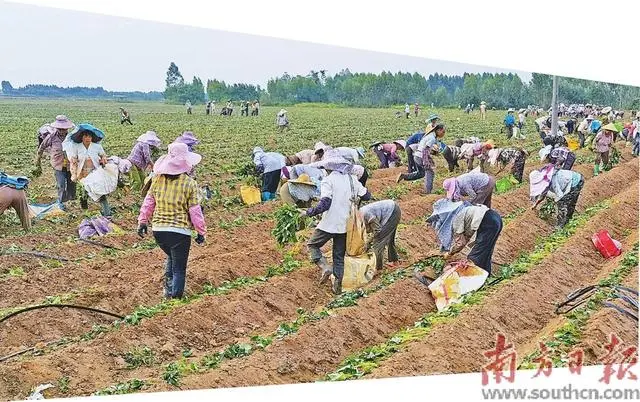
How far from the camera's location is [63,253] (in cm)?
866

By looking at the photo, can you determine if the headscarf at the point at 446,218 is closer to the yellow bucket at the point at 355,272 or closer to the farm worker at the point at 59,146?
the yellow bucket at the point at 355,272

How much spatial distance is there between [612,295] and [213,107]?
9263 millimetres

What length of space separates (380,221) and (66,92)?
4.15 meters

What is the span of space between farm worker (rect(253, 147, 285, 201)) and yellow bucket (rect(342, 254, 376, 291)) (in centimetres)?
372

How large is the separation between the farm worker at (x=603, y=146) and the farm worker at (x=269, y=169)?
224 inches

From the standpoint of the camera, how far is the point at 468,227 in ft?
25.3

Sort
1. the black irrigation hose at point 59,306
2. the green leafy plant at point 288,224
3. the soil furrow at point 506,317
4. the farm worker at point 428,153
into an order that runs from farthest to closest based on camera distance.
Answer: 1. the farm worker at point 428,153
2. the green leafy plant at point 288,224
3. the black irrigation hose at point 59,306
4. the soil furrow at point 506,317

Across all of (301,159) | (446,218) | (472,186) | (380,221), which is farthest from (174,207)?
(301,159)

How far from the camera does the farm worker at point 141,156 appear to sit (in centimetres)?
1041

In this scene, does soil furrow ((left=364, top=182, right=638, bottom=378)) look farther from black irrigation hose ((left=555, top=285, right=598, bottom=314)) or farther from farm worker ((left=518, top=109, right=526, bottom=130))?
farm worker ((left=518, top=109, right=526, bottom=130))

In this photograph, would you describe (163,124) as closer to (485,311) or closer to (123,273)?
(123,273)

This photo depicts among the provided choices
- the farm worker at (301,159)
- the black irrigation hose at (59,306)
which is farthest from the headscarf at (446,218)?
the farm worker at (301,159)

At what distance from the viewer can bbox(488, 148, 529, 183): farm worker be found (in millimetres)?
13648

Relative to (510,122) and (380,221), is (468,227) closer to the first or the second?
(380,221)
